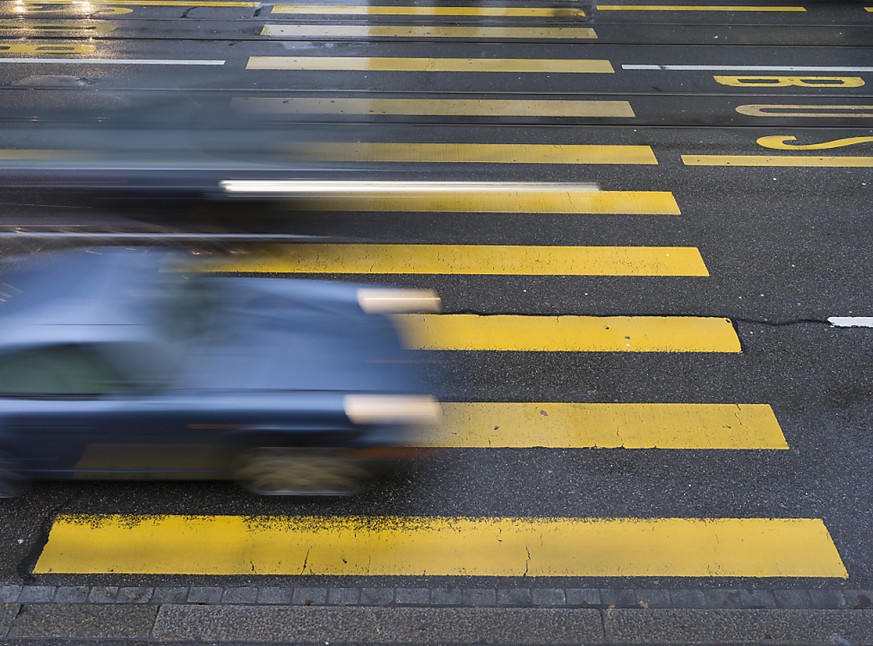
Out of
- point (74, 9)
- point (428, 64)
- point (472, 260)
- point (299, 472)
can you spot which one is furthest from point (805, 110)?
point (74, 9)

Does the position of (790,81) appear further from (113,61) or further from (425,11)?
(113,61)

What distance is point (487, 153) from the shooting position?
8.94 metres

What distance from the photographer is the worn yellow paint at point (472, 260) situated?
281 inches

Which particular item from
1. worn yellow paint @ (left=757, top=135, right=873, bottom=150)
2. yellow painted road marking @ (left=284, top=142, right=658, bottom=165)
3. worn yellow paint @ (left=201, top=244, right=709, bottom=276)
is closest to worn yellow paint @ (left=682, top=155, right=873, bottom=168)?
worn yellow paint @ (left=757, top=135, right=873, bottom=150)

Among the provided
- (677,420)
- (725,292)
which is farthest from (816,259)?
(677,420)

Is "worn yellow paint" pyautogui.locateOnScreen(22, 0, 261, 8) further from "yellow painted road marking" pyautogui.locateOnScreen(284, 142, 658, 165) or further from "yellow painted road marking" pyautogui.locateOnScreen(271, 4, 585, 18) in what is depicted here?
"yellow painted road marking" pyautogui.locateOnScreen(284, 142, 658, 165)

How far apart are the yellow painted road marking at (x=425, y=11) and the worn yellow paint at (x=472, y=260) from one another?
23.9 feet

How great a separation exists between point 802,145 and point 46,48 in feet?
34.8

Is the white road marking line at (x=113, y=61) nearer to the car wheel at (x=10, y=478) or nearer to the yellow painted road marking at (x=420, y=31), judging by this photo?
the yellow painted road marking at (x=420, y=31)

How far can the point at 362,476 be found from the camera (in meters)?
4.95

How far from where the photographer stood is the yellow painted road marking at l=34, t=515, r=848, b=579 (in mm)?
4754

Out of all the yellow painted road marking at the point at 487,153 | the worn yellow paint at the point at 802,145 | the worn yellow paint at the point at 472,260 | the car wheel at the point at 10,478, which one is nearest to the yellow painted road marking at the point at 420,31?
the yellow painted road marking at the point at 487,153

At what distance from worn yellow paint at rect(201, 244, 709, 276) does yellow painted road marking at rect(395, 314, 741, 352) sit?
0.67m

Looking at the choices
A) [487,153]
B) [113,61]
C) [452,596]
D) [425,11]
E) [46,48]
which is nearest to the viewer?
[452,596]
